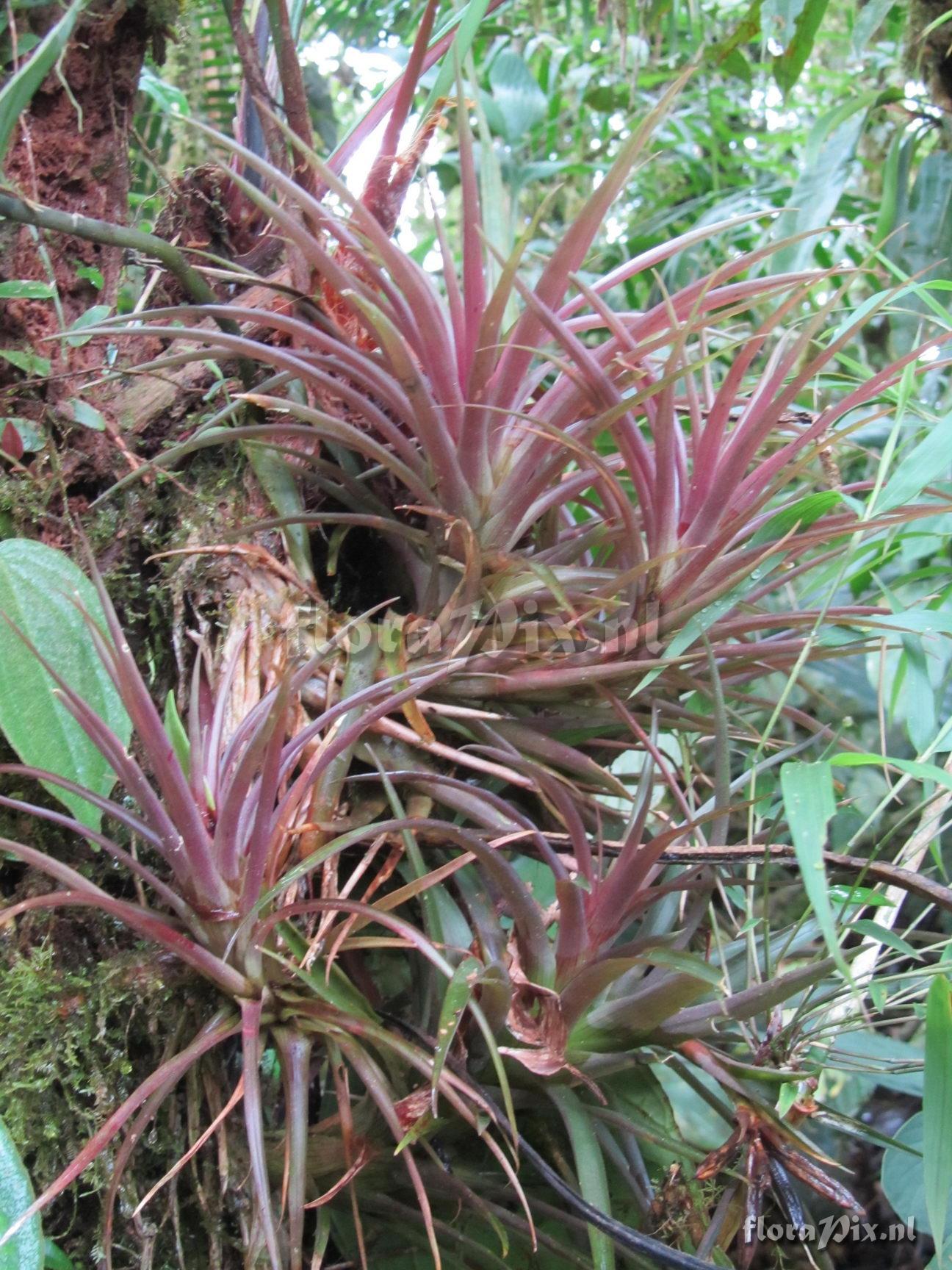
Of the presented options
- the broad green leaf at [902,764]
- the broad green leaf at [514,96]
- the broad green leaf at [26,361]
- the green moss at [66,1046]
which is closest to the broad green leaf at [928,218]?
the broad green leaf at [514,96]

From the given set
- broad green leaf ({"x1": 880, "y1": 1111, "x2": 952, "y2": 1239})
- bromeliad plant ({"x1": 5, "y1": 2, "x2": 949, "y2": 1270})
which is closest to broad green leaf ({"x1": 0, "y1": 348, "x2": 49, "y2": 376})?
bromeliad plant ({"x1": 5, "y1": 2, "x2": 949, "y2": 1270})

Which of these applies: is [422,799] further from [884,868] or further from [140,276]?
[140,276]

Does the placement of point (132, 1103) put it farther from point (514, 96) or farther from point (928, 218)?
point (514, 96)

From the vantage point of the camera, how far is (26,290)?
1.73 ft

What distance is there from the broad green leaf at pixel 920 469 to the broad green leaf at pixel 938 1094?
22 cm

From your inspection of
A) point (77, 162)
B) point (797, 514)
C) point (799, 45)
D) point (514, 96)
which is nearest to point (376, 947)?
point (797, 514)

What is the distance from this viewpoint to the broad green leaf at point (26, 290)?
0.52 metres

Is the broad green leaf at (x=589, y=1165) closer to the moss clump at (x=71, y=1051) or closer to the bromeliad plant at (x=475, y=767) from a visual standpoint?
the bromeliad plant at (x=475, y=767)

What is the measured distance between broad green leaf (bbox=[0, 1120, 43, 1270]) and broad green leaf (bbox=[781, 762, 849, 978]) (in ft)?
1.07

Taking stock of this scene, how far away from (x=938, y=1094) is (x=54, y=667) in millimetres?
444

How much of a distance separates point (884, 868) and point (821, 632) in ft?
0.43

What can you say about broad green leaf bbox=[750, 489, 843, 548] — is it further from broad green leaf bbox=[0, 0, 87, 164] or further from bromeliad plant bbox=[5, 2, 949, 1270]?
broad green leaf bbox=[0, 0, 87, 164]

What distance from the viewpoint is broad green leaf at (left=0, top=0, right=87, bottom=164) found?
1.13 feet

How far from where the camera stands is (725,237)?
55.4 inches
